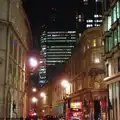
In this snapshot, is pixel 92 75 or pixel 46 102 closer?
pixel 92 75

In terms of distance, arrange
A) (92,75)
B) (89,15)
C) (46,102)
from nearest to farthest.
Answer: (92,75) → (46,102) → (89,15)

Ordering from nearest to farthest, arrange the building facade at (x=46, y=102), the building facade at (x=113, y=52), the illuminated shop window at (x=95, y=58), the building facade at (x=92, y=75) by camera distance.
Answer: the building facade at (x=113, y=52) < the building facade at (x=92, y=75) < the illuminated shop window at (x=95, y=58) < the building facade at (x=46, y=102)

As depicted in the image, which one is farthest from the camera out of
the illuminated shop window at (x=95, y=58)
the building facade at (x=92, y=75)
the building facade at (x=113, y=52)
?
the illuminated shop window at (x=95, y=58)

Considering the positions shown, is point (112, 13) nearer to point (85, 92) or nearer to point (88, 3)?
point (85, 92)

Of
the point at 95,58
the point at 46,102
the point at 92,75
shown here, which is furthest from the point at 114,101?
the point at 46,102

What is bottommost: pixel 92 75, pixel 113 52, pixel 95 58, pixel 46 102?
pixel 46 102

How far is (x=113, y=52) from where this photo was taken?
56.7 metres

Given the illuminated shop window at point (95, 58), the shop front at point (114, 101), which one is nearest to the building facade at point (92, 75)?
the illuminated shop window at point (95, 58)

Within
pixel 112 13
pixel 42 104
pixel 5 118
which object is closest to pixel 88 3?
pixel 42 104

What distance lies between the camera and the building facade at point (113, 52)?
54.3m

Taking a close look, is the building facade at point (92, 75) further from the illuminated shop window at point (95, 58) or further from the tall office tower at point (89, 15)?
the tall office tower at point (89, 15)

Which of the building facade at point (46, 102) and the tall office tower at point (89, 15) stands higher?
the tall office tower at point (89, 15)

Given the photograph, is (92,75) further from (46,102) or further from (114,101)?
(46,102)

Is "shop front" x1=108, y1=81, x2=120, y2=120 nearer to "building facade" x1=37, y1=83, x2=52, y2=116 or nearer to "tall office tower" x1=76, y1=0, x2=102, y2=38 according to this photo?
"building facade" x1=37, y1=83, x2=52, y2=116
